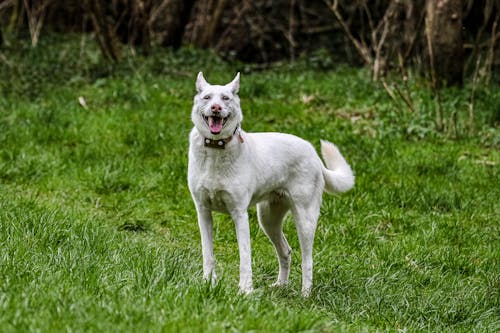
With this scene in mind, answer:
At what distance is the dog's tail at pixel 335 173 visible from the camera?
18.4 feet

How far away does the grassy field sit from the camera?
389 cm

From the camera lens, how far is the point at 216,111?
4.59m

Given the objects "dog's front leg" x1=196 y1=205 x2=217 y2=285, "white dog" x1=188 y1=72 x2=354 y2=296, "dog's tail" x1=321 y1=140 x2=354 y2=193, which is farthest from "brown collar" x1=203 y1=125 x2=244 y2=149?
"dog's tail" x1=321 y1=140 x2=354 y2=193

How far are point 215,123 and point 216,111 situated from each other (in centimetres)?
12

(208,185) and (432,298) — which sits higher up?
(208,185)

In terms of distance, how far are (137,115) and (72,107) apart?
3.44 ft

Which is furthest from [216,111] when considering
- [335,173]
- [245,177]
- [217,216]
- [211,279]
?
[217,216]

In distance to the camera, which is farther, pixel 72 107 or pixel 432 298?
pixel 72 107

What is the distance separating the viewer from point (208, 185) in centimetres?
479

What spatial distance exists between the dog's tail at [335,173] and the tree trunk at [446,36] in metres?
5.57

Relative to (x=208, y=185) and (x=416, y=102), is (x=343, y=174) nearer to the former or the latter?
(x=208, y=185)

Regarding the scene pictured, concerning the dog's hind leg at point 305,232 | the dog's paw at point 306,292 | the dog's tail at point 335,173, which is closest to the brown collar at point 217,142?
the dog's hind leg at point 305,232

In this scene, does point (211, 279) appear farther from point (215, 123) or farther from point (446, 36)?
point (446, 36)

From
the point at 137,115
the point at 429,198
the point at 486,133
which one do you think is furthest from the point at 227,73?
the point at 429,198
